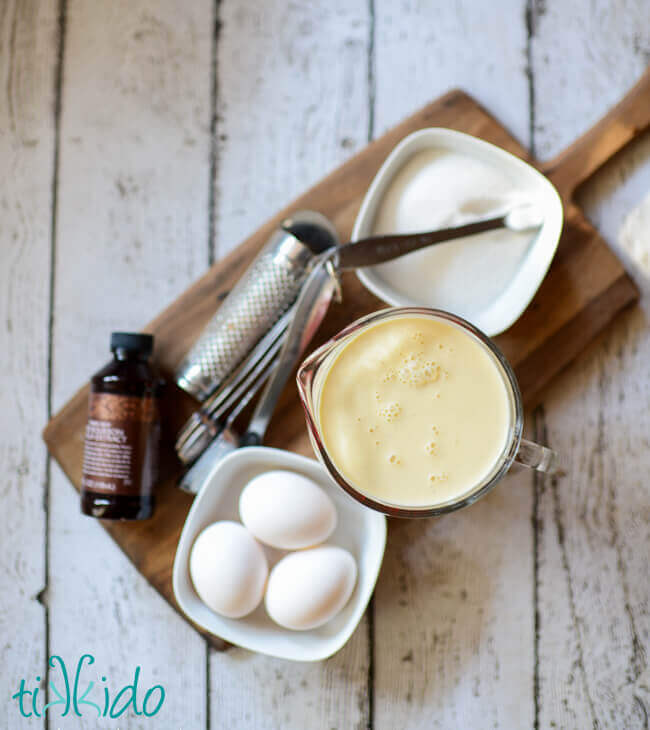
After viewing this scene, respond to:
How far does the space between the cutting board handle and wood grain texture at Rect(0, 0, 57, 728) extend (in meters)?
0.70

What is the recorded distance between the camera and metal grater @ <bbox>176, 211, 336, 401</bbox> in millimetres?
849

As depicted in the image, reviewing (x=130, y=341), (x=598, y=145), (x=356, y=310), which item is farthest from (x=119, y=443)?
(x=598, y=145)

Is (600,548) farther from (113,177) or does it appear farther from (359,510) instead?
(113,177)

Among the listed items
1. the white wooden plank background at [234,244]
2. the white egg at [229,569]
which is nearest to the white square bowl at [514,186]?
the white wooden plank background at [234,244]

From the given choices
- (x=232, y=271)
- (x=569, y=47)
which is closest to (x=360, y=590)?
(x=232, y=271)

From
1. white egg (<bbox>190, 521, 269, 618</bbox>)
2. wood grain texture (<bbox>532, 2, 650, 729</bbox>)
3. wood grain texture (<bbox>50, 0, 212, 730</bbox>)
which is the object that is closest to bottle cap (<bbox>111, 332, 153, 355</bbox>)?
wood grain texture (<bbox>50, 0, 212, 730</bbox>)

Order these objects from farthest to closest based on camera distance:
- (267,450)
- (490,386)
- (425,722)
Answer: (425,722)
(267,450)
(490,386)

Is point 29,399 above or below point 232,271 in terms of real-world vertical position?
below

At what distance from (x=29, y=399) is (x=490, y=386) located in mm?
654

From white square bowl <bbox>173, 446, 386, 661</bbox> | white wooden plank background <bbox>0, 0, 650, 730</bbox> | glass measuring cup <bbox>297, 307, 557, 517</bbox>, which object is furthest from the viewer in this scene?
white wooden plank background <bbox>0, 0, 650, 730</bbox>

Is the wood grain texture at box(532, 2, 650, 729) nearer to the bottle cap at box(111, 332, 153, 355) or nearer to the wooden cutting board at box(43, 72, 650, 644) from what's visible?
the wooden cutting board at box(43, 72, 650, 644)

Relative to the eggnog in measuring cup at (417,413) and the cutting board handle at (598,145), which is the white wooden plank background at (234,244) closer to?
the cutting board handle at (598,145)

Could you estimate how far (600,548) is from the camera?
3.00 feet

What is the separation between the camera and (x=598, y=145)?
888 millimetres
